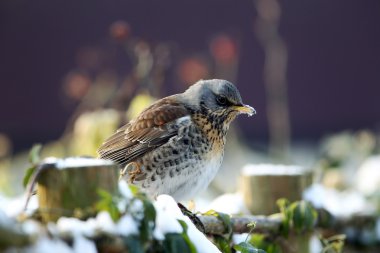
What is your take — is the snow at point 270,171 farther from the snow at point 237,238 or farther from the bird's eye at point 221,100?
the snow at point 237,238

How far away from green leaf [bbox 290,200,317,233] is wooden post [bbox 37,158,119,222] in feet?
4.12

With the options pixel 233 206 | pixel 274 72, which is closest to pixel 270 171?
pixel 233 206

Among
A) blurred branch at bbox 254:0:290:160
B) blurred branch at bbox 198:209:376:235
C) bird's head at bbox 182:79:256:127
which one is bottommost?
blurred branch at bbox 198:209:376:235

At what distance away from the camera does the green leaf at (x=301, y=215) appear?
2.82 metres

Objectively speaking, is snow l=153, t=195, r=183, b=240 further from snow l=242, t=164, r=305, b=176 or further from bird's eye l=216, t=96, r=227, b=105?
bird's eye l=216, t=96, r=227, b=105

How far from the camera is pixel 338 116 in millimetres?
9133

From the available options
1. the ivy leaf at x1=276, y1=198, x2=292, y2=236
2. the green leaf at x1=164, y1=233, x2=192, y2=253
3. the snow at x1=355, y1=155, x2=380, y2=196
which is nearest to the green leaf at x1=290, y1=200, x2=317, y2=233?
the ivy leaf at x1=276, y1=198, x2=292, y2=236

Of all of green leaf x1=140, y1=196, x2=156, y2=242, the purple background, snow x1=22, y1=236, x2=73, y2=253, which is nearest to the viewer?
snow x1=22, y1=236, x2=73, y2=253

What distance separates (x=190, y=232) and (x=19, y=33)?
755cm

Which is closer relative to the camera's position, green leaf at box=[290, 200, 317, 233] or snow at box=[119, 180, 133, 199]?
snow at box=[119, 180, 133, 199]

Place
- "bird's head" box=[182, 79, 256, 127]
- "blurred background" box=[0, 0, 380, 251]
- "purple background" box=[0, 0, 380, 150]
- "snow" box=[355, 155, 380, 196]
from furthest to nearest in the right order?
1. "purple background" box=[0, 0, 380, 150]
2. "blurred background" box=[0, 0, 380, 251]
3. "snow" box=[355, 155, 380, 196]
4. "bird's head" box=[182, 79, 256, 127]

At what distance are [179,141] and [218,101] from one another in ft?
1.08

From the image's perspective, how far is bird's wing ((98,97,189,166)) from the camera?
3.19 metres

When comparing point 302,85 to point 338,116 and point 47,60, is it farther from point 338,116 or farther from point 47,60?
point 47,60
